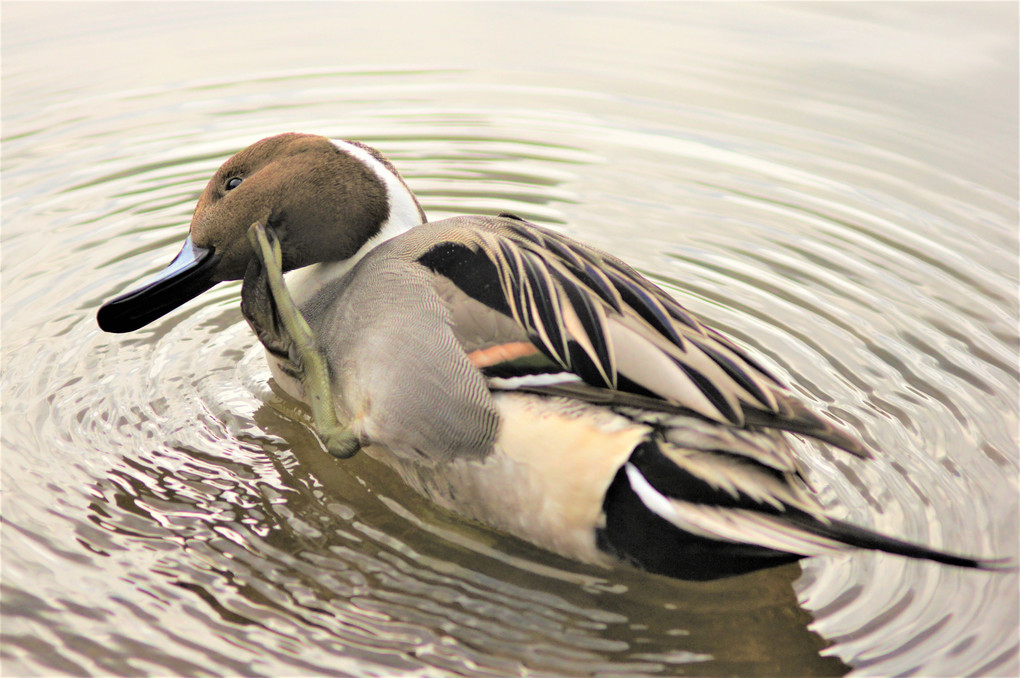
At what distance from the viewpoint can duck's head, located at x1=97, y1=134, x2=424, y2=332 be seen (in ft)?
11.8

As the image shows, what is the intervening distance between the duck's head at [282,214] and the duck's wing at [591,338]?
1.52ft

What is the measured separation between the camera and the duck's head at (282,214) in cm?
359

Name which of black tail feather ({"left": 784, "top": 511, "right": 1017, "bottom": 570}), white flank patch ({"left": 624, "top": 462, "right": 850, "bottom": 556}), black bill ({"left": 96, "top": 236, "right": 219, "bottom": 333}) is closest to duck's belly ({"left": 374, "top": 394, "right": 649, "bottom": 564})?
white flank patch ({"left": 624, "top": 462, "right": 850, "bottom": 556})

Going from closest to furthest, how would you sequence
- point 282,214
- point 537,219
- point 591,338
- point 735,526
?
1. point 735,526
2. point 591,338
3. point 282,214
4. point 537,219

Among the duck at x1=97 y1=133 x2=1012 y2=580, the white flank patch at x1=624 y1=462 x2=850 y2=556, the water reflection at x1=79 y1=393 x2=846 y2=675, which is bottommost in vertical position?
A: the water reflection at x1=79 y1=393 x2=846 y2=675

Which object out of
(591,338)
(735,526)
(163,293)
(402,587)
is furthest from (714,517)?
(163,293)

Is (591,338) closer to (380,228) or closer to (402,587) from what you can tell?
(402,587)

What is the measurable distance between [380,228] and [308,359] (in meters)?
0.56

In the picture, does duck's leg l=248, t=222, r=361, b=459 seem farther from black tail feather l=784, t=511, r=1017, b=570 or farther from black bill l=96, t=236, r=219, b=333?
black tail feather l=784, t=511, r=1017, b=570

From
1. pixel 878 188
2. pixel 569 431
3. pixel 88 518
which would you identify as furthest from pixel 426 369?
pixel 878 188

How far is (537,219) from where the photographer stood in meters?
5.20

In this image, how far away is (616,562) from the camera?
3.05 meters

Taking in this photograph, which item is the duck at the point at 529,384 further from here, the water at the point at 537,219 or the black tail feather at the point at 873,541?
the water at the point at 537,219

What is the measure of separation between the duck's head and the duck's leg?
111 millimetres
